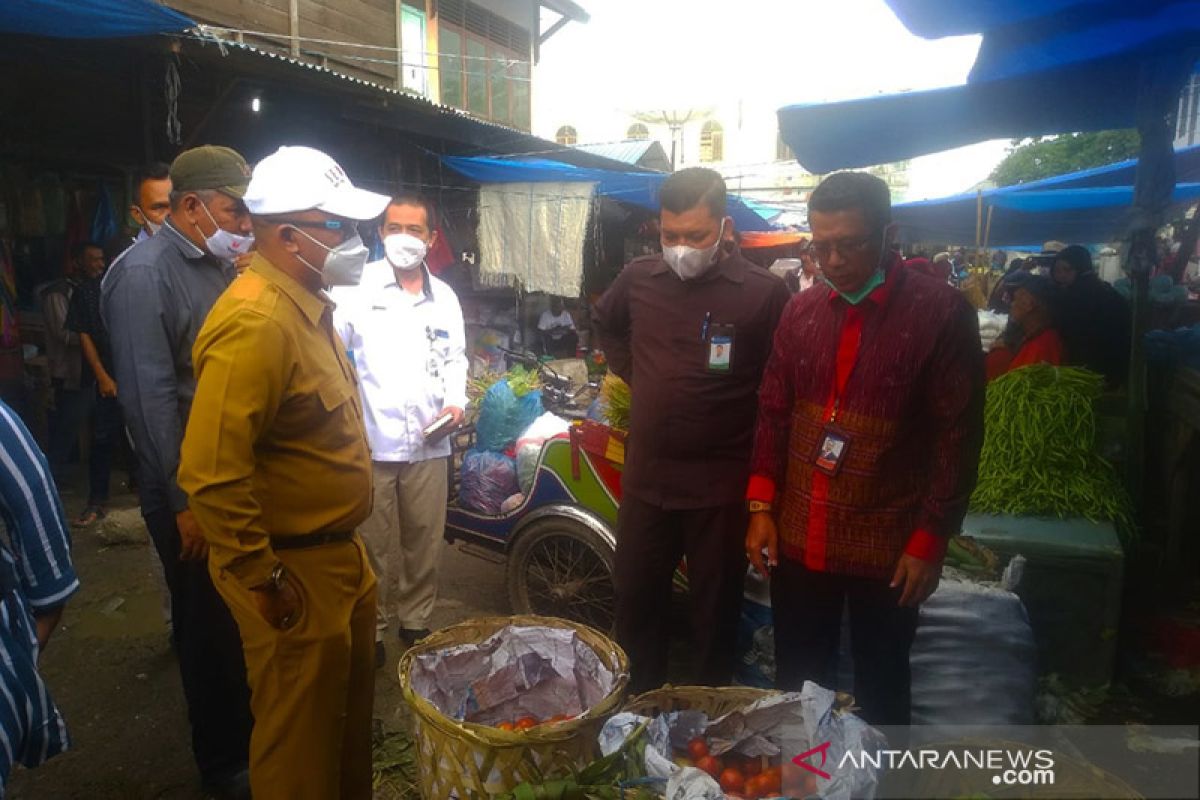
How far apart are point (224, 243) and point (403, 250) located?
917 mm

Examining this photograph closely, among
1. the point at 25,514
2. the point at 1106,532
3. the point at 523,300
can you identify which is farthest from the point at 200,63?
the point at 1106,532

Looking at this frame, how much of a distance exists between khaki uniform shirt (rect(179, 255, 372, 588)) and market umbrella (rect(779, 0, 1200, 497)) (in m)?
2.61

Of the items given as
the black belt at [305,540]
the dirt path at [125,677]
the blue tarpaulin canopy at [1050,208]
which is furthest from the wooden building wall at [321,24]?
the blue tarpaulin canopy at [1050,208]

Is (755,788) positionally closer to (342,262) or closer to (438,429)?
(342,262)

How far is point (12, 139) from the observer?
233 inches

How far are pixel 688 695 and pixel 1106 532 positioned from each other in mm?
2419

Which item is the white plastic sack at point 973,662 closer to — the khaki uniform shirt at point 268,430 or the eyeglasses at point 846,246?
the eyeglasses at point 846,246

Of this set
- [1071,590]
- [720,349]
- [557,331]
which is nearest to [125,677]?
[720,349]

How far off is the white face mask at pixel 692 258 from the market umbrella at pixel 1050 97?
1328 millimetres

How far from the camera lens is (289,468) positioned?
6.80 feet

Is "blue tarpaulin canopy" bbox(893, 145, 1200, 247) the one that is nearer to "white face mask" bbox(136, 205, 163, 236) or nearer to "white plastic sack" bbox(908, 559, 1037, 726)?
"white plastic sack" bbox(908, 559, 1037, 726)

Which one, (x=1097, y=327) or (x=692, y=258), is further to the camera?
(x=1097, y=327)

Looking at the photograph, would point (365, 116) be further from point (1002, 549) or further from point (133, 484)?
point (1002, 549)

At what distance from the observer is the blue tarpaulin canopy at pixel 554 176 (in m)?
8.53
